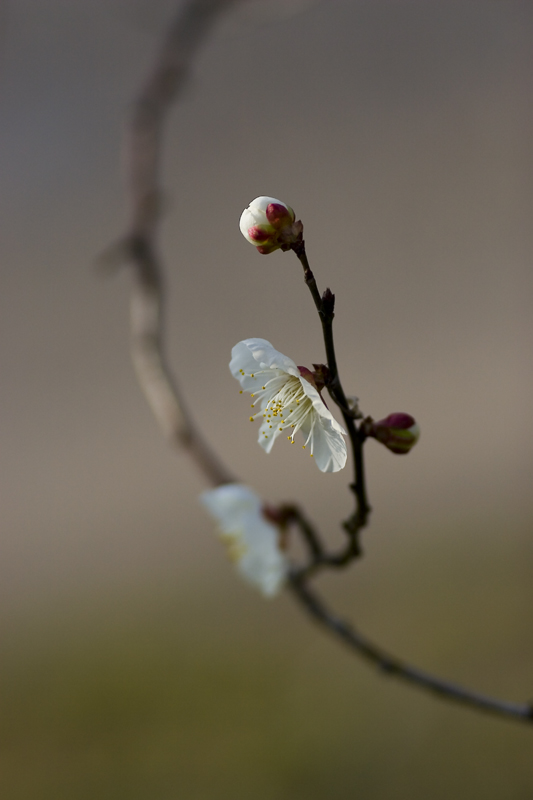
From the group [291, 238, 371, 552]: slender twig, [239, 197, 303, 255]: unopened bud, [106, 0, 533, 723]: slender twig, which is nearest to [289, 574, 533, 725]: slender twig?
[106, 0, 533, 723]: slender twig

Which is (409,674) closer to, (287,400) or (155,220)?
(287,400)

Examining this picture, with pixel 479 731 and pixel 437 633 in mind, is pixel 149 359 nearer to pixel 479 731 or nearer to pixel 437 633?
pixel 479 731

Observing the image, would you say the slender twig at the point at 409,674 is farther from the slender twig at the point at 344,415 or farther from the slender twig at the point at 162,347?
the slender twig at the point at 344,415

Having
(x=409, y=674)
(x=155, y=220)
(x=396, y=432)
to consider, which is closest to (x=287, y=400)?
(x=396, y=432)

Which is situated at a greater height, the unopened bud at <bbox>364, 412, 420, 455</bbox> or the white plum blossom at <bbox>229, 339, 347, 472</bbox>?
the white plum blossom at <bbox>229, 339, 347, 472</bbox>

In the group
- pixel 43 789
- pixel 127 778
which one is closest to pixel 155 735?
pixel 127 778

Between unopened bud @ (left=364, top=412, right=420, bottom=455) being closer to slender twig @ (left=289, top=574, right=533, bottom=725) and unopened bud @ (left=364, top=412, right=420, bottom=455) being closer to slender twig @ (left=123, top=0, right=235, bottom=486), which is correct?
slender twig @ (left=289, top=574, right=533, bottom=725)
